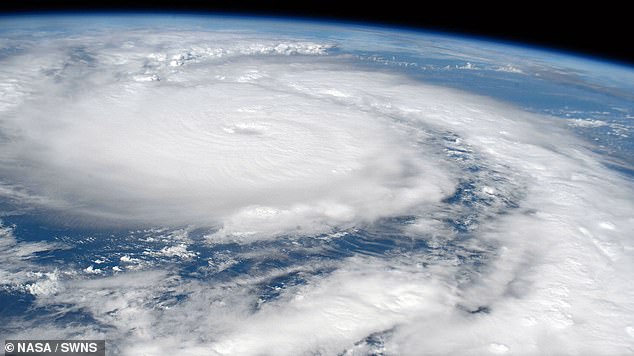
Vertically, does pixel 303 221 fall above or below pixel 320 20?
below

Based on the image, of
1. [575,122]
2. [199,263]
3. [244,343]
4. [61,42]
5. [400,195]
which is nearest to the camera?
[244,343]

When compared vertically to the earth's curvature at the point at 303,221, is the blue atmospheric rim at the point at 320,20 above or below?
above

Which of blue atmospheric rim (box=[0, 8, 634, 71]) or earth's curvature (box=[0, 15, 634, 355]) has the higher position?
blue atmospheric rim (box=[0, 8, 634, 71])

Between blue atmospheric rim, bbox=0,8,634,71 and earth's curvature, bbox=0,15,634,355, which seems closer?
earth's curvature, bbox=0,15,634,355

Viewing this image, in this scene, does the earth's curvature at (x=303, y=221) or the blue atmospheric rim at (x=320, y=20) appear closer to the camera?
the earth's curvature at (x=303, y=221)

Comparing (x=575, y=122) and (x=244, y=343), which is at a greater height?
(x=575, y=122)

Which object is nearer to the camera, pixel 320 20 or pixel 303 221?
pixel 303 221

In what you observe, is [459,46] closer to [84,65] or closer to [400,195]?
[84,65]

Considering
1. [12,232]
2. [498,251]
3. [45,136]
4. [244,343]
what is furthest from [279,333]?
[45,136]
